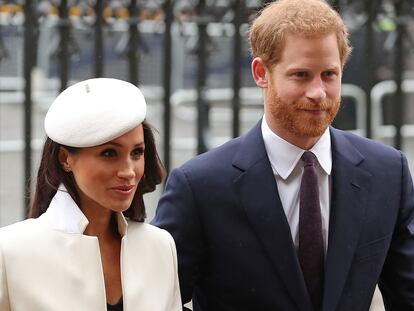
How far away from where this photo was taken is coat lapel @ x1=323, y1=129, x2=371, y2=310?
354 centimetres

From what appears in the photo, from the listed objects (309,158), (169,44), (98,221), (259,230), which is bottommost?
(259,230)

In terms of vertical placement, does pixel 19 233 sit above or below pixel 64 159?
below

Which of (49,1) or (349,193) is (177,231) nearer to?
(349,193)

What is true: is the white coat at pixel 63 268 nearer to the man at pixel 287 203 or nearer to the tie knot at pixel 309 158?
the man at pixel 287 203

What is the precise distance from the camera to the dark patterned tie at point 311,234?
3.55 m

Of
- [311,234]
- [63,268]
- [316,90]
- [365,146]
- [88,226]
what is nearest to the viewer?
[63,268]

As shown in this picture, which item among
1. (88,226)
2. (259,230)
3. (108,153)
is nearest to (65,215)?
(88,226)

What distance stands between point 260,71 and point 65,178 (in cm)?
75

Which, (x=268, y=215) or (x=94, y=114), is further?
(x=268, y=215)

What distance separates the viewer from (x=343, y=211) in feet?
11.8

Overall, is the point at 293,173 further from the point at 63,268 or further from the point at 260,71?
the point at 63,268

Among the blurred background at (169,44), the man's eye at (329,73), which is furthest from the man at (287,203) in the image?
the blurred background at (169,44)

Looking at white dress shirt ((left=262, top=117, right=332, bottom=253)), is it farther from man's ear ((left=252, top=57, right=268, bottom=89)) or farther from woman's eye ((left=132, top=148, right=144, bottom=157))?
woman's eye ((left=132, top=148, right=144, bottom=157))

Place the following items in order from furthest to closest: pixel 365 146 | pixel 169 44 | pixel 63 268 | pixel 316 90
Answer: pixel 169 44 < pixel 365 146 < pixel 316 90 < pixel 63 268
